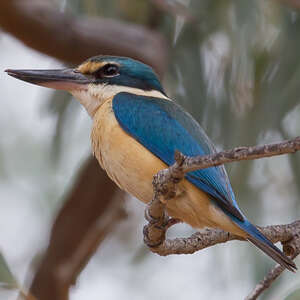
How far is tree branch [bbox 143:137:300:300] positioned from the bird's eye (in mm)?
851

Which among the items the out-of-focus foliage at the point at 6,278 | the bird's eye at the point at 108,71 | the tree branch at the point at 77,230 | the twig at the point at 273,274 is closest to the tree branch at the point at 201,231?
the twig at the point at 273,274

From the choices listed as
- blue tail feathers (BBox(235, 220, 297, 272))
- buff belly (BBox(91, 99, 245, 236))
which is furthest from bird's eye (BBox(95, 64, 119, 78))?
blue tail feathers (BBox(235, 220, 297, 272))

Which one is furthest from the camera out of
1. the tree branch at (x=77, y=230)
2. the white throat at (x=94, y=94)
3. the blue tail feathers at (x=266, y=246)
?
the tree branch at (x=77, y=230)

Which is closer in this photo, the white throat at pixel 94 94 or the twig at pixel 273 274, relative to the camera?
the twig at pixel 273 274

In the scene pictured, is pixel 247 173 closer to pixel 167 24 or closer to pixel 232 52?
pixel 232 52

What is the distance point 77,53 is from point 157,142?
1.89m

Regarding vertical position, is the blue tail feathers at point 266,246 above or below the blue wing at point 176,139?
below

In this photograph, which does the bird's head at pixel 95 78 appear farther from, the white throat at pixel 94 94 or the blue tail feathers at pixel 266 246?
the blue tail feathers at pixel 266 246

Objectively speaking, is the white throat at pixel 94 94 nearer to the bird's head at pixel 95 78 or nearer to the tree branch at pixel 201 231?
the bird's head at pixel 95 78

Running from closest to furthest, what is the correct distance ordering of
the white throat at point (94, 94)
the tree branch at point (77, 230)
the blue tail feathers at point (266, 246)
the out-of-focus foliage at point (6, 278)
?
the blue tail feathers at point (266, 246), the out-of-focus foliage at point (6, 278), the white throat at point (94, 94), the tree branch at point (77, 230)

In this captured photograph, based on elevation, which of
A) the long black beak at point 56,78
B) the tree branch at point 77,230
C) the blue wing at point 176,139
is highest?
the blue wing at point 176,139

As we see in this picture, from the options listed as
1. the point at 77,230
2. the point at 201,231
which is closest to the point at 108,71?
the point at 201,231

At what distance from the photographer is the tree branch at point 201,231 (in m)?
2.03

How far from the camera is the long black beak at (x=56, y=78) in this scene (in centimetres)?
341
